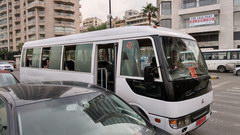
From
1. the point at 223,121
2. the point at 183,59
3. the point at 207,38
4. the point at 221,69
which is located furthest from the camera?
the point at 207,38

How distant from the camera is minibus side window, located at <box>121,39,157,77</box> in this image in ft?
11.2

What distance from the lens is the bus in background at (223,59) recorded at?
19062 mm

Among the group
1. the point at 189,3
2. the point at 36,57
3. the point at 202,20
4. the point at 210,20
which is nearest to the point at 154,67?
the point at 36,57

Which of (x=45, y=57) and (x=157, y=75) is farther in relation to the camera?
(x=45, y=57)

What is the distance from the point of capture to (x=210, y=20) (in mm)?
28828

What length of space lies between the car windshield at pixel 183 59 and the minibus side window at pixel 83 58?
7.22 feet

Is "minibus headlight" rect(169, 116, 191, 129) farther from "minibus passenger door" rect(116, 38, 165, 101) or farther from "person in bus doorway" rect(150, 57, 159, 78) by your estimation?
"person in bus doorway" rect(150, 57, 159, 78)

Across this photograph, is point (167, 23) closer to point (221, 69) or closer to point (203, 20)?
point (203, 20)

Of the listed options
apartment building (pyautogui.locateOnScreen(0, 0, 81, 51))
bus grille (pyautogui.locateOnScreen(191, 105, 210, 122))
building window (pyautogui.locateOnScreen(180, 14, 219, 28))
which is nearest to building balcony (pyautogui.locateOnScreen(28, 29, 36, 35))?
apartment building (pyautogui.locateOnScreen(0, 0, 81, 51))

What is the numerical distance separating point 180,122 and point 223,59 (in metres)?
20.4

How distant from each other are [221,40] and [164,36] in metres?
30.5

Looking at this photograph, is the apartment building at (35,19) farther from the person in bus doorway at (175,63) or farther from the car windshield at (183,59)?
the person in bus doorway at (175,63)

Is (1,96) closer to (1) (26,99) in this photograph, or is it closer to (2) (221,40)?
(1) (26,99)

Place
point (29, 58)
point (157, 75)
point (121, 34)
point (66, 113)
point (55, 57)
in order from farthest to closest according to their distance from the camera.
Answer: point (29, 58), point (55, 57), point (121, 34), point (157, 75), point (66, 113)
